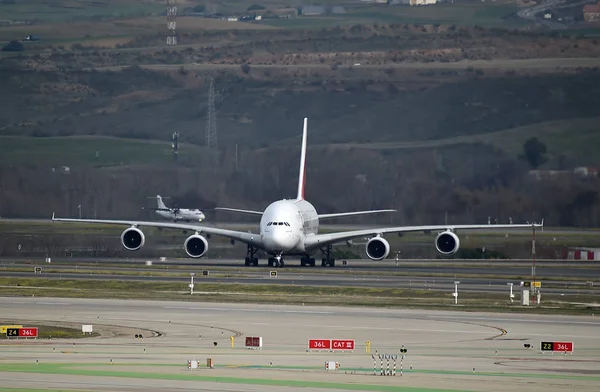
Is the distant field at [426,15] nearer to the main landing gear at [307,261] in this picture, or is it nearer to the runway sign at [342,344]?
the main landing gear at [307,261]

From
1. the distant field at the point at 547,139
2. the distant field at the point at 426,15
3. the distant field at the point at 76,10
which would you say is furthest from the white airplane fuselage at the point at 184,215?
the distant field at the point at 76,10

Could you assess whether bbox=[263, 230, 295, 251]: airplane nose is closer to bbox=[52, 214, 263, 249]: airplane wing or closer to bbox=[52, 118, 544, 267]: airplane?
bbox=[52, 118, 544, 267]: airplane

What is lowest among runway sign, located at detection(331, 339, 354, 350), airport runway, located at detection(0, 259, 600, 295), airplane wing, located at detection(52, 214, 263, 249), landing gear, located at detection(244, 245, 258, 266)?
runway sign, located at detection(331, 339, 354, 350)

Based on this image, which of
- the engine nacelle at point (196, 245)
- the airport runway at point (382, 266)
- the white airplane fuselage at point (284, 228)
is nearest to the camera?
the airport runway at point (382, 266)

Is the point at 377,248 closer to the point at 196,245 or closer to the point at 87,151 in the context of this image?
the point at 196,245

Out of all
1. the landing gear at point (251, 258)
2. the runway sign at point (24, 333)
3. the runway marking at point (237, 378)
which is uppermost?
the landing gear at point (251, 258)

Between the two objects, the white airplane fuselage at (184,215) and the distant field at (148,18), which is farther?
the distant field at (148,18)

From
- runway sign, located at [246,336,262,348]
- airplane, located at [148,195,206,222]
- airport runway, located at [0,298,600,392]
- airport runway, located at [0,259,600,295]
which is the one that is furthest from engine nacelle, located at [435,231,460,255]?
runway sign, located at [246,336,262,348]
